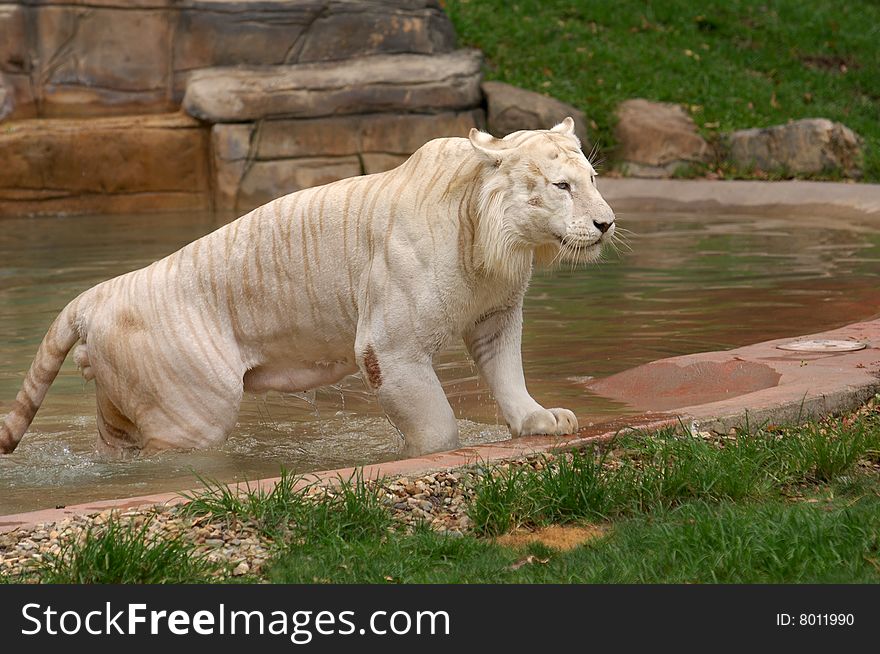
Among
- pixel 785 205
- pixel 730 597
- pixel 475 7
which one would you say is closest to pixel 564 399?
pixel 730 597

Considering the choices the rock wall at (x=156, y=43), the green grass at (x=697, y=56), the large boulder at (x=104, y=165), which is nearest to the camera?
the large boulder at (x=104, y=165)

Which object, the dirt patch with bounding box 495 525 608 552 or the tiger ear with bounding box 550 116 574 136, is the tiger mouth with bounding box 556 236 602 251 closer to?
the tiger ear with bounding box 550 116 574 136

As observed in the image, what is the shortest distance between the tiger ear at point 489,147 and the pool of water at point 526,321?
59.9 inches

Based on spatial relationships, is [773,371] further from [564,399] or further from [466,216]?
[466,216]

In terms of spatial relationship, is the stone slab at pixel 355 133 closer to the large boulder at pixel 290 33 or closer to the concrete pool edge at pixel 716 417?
the large boulder at pixel 290 33

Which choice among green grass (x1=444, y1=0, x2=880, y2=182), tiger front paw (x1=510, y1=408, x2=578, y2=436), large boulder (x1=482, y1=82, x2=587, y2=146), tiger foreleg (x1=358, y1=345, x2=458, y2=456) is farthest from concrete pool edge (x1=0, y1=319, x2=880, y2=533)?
green grass (x1=444, y1=0, x2=880, y2=182)

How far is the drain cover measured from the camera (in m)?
6.51

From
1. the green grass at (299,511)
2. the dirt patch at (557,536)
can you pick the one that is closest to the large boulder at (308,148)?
the green grass at (299,511)

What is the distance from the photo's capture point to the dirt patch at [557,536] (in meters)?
4.07

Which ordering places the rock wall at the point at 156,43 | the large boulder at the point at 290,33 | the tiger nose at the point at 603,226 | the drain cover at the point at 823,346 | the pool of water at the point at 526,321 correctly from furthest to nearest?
the large boulder at the point at 290,33, the rock wall at the point at 156,43, the drain cover at the point at 823,346, the pool of water at the point at 526,321, the tiger nose at the point at 603,226

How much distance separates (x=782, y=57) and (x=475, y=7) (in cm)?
459

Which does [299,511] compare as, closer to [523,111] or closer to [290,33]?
[523,111]

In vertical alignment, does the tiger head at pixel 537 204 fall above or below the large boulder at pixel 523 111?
above

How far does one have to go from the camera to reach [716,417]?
5066mm
